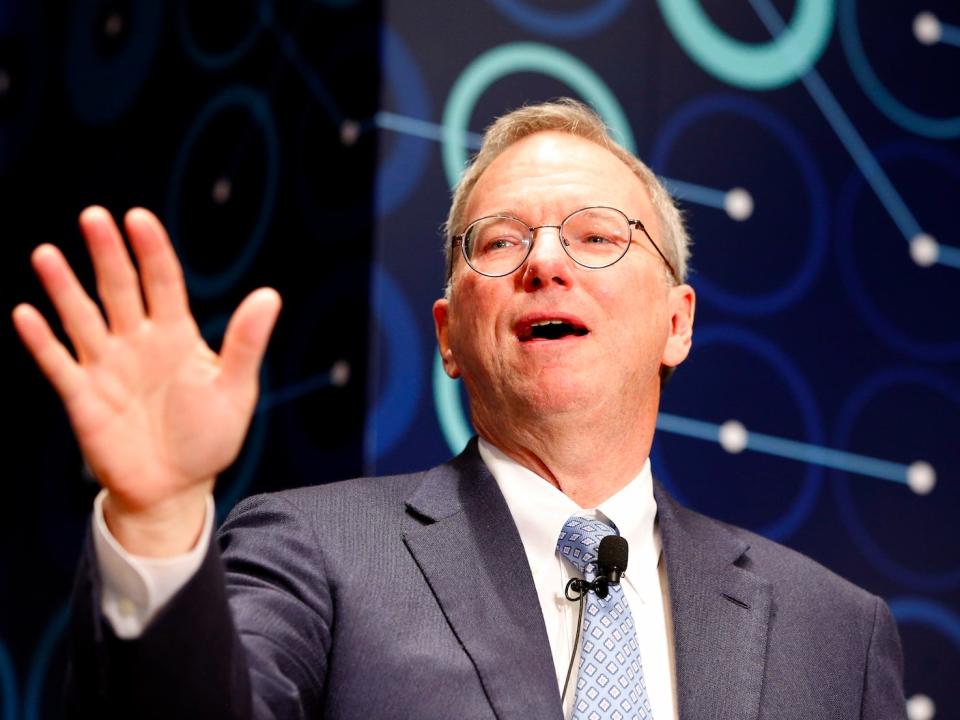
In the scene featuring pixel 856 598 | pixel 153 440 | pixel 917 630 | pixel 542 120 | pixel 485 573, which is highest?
pixel 542 120

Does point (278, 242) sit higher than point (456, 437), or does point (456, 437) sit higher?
point (278, 242)

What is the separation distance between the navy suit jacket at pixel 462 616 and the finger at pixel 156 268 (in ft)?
1.32

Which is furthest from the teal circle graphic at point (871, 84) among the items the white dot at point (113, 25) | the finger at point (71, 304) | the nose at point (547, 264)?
the finger at point (71, 304)

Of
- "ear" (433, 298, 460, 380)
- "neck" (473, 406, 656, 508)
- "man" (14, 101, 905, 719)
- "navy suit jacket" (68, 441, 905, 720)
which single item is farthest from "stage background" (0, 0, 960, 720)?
"navy suit jacket" (68, 441, 905, 720)

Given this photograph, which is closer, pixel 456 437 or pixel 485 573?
pixel 485 573

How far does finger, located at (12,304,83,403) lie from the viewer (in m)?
1.20

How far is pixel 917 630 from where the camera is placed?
3.16 meters

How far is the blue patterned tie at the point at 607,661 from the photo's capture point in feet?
5.74

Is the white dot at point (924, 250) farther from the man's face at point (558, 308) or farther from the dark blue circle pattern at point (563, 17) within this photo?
the man's face at point (558, 308)

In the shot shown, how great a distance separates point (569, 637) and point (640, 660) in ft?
0.36

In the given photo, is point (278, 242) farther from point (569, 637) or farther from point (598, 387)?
point (569, 637)

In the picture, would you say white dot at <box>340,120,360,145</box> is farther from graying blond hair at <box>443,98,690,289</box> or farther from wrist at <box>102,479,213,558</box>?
wrist at <box>102,479,213,558</box>

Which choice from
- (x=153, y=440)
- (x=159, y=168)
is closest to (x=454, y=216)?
(x=153, y=440)

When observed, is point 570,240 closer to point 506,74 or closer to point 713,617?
point 713,617
